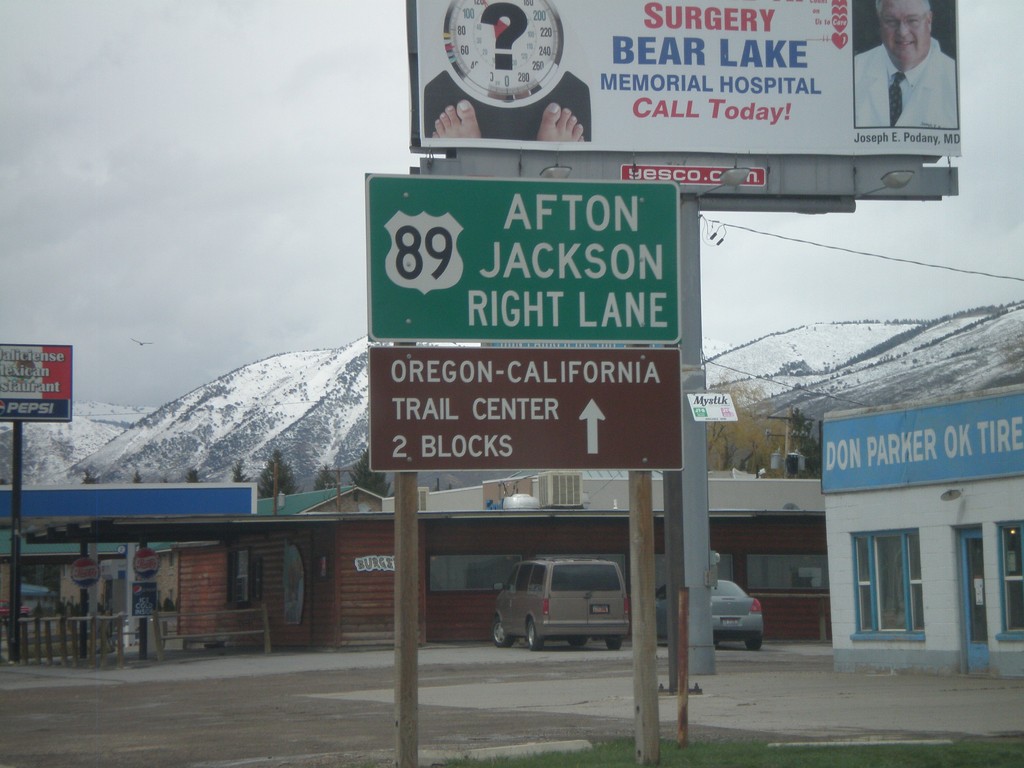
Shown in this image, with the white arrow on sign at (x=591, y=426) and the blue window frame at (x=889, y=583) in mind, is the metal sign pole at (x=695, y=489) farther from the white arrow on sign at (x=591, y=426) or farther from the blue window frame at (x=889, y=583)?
the white arrow on sign at (x=591, y=426)

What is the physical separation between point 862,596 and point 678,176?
26.7 ft

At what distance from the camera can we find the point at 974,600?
21.1 m

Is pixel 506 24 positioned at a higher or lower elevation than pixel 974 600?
higher

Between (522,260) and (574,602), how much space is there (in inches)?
818

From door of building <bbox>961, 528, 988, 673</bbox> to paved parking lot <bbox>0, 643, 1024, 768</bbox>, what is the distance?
588 mm

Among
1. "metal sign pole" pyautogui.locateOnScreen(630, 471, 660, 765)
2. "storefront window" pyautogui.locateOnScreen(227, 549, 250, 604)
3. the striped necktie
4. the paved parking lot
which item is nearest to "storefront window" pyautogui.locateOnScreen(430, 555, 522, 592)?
"storefront window" pyautogui.locateOnScreen(227, 549, 250, 604)

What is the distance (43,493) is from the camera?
1934 inches

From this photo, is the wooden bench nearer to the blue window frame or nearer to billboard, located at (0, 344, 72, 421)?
billboard, located at (0, 344, 72, 421)

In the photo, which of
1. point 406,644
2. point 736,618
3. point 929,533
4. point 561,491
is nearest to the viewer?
point 406,644

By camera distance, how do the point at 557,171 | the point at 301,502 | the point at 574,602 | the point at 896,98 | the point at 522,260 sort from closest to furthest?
the point at 522,260, the point at 557,171, the point at 896,98, the point at 574,602, the point at 301,502

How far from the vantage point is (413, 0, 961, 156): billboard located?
2589 centimetres

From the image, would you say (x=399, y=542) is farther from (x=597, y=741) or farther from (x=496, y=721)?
(x=496, y=721)

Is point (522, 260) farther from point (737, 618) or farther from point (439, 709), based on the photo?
point (737, 618)

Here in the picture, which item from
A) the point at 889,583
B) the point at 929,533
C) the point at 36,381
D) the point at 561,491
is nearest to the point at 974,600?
the point at 929,533
